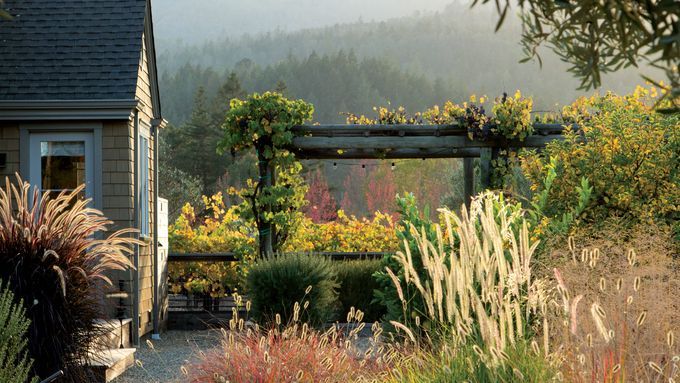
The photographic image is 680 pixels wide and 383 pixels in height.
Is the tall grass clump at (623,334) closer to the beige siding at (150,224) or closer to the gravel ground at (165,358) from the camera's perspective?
the gravel ground at (165,358)

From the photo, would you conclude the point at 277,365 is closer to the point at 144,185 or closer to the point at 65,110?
the point at 65,110

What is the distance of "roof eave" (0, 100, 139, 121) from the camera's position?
9.53 m

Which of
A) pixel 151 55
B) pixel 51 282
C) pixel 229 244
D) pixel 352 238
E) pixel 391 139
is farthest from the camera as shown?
pixel 352 238

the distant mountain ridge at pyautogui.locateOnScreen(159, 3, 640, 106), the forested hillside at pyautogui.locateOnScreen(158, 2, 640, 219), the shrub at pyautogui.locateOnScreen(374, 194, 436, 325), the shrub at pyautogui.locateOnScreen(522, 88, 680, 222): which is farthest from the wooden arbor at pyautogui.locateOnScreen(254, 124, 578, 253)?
the distant mountain ridge at pyautogui.locateOnScreen(159, 3, 640, 106)

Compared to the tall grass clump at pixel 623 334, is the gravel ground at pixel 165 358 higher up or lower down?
lower down

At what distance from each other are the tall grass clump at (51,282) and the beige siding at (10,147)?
142 inches

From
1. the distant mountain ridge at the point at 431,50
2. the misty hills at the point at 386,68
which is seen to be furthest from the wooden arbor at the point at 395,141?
the distant mountain ridge at the point at 431,50

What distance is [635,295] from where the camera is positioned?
4.25 metres

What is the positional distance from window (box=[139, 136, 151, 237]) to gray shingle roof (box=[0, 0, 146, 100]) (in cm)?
103

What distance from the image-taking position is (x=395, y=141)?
1094 centimetres

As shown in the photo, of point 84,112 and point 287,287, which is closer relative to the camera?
point 287,287

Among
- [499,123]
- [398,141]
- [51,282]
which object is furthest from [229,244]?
[51,282]

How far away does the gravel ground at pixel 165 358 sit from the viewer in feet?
24.2

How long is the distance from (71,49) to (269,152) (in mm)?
2752
